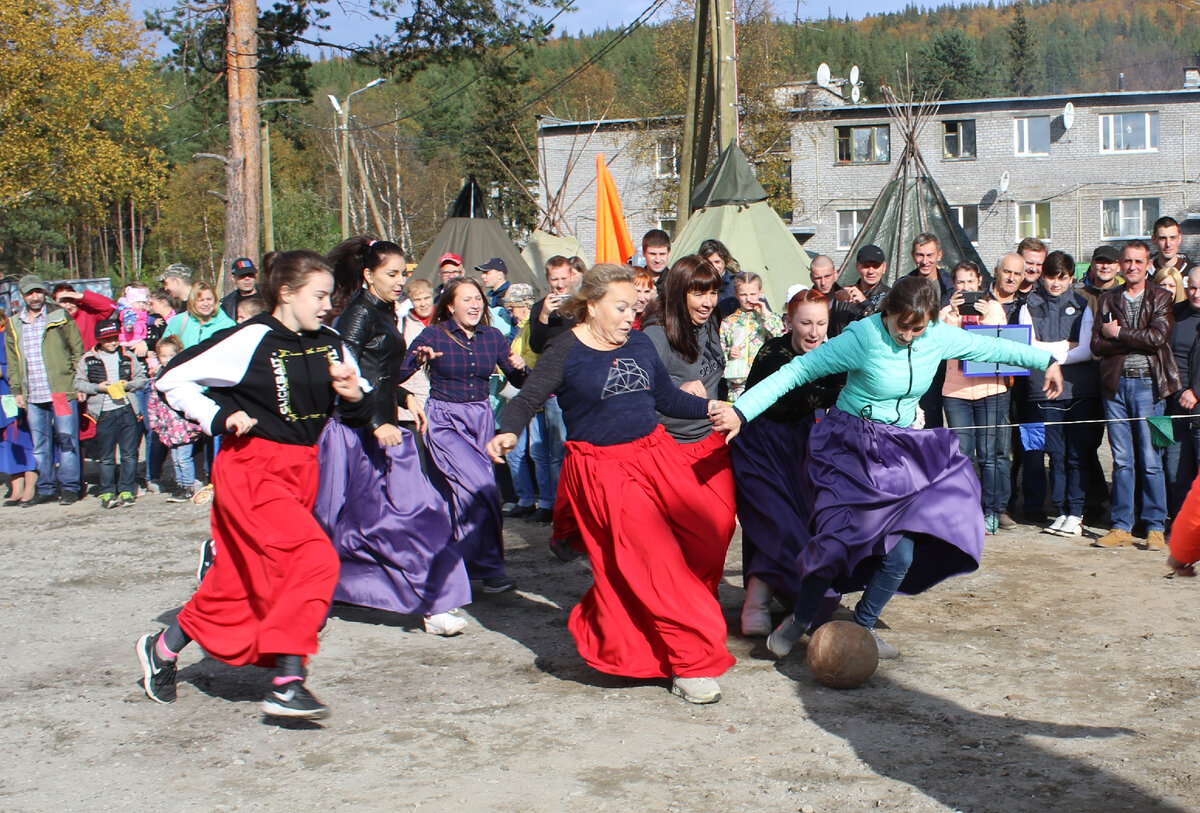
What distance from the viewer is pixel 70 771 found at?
14.5 ft

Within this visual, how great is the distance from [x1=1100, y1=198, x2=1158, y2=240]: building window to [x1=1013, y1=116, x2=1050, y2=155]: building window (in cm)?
321

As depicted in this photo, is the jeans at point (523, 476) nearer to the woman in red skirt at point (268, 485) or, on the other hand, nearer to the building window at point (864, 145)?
the woman in red skirt at point (268, 485)

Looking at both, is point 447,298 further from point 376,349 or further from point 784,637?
point 784,637

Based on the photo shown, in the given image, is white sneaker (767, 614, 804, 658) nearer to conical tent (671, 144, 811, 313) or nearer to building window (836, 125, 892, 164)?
conical tent (671, 144, 811, 313)

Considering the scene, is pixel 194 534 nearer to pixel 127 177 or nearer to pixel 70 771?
pixel 70 771

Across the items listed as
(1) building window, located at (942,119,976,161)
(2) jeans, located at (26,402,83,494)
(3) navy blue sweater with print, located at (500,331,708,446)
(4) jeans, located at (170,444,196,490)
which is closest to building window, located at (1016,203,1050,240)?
(1) building window, located at (942,119,976,161)

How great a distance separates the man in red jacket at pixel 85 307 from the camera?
11578 mm

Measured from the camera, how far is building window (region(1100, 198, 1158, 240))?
43.8 meters

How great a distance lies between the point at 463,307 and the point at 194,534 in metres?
3.66

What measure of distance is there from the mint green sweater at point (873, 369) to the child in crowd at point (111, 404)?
745 cm

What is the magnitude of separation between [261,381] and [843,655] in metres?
2.77

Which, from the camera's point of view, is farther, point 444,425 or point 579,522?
point 444,425

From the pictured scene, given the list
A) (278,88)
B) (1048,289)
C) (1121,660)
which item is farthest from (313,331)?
(278,88)

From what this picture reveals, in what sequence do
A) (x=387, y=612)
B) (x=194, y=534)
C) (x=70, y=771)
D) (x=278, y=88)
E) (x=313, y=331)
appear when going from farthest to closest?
1. (x=278, y=88)
2. (x=194, y=534)
3. (x=387, y=612)
4. (x=313, y=331)
5. (x=70, y=771)
